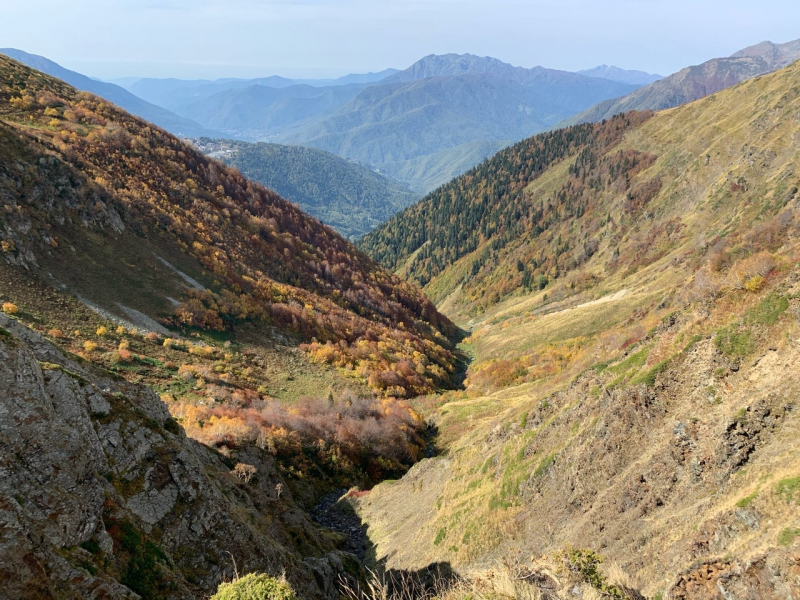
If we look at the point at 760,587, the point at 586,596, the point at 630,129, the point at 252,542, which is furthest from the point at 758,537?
the point at 630,129

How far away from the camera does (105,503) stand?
13.6 m

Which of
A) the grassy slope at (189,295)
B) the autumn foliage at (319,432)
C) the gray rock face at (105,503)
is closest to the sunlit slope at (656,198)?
the autumn foliage at (319,432)

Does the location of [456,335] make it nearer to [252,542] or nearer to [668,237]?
[668,237]

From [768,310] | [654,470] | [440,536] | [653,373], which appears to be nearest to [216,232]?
[440,536]

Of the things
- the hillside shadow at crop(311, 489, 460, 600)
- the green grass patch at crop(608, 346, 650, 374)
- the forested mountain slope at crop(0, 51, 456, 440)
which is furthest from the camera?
the forested mountain slope at crop(0, 51, 456, 440)

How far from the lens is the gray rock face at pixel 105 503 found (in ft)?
33.6

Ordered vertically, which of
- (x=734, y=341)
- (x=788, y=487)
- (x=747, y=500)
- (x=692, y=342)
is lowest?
(x=747, y=500)

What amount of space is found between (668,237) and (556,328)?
176ft

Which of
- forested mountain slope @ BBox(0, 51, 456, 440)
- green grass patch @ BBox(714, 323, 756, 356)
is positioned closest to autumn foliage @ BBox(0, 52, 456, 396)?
forested mountain slope @ BBox(0, 51, 456, 440)

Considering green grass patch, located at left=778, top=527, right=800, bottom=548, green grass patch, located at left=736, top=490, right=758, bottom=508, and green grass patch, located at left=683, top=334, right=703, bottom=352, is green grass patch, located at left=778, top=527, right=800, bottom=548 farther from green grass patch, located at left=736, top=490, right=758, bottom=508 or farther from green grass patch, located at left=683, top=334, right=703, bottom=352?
green grass patch, located at left=683, top=334, right=703, bottom=352

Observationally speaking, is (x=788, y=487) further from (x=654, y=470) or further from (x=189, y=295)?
(x=189, y=295)

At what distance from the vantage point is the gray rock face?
10227 mm

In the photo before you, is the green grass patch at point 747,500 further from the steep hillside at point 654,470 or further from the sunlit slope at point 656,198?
the sunlit slope at point 656,198

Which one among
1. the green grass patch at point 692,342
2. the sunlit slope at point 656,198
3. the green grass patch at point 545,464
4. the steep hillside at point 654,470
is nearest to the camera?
the steep hillside at point 654,470
